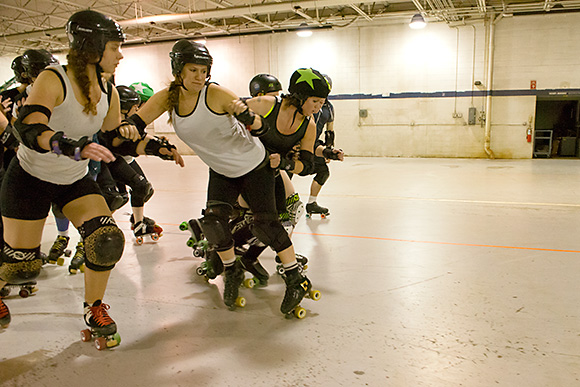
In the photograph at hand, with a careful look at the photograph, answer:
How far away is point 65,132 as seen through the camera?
6.26 feet

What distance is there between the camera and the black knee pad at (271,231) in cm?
228

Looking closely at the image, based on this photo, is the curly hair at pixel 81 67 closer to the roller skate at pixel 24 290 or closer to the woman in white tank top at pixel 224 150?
the woman in white tank top at pixel 224 150

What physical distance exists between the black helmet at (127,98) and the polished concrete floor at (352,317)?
3.87 ft

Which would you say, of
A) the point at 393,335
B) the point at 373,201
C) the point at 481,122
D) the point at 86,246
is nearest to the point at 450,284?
the point at 393,335

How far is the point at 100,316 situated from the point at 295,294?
0.94 metres

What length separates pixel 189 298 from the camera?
2529 mm

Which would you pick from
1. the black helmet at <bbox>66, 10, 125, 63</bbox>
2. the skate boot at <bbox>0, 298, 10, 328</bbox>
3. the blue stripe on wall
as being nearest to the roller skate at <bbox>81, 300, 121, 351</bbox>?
the skate boot at <bbox>0, 298, 10, 328</bbox>

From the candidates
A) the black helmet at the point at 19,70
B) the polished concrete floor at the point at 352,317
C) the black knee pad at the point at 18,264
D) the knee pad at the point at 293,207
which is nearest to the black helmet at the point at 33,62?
the black helmet at the point at 19,70

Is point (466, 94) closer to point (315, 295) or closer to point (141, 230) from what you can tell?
point (141, 230)

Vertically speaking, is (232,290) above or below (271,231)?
below

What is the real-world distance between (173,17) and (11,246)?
10.4 m

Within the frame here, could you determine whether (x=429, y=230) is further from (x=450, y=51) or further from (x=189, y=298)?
(x=450, y=51)

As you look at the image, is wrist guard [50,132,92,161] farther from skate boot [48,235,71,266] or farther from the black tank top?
skate boot [48,235,71,266]

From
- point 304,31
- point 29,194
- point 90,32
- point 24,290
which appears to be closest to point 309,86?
point 90,32
